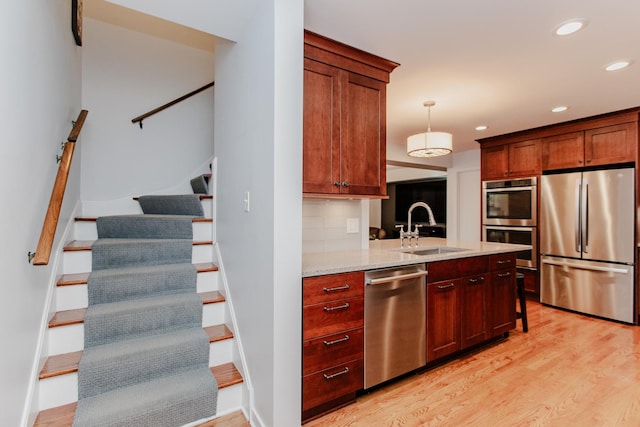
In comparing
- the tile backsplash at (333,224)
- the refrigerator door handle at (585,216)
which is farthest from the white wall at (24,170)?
the refrigerator door handle at (585,216)

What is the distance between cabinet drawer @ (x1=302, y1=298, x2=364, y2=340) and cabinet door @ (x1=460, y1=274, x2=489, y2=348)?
112 cm

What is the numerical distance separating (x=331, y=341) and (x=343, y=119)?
4.91ft

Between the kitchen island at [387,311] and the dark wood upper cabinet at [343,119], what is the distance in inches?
22.2

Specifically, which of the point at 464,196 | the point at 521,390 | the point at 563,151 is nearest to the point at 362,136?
the point at 521,390

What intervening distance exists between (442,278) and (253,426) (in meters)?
1.64

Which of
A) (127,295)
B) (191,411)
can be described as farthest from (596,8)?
(127,295)

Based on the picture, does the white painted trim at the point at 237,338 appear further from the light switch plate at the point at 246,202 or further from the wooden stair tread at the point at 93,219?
the light switch plate at the point at 246,202

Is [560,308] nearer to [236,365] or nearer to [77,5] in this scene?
[236,365]

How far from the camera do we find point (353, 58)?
7.65 ft

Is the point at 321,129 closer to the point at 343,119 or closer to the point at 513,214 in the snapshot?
the point at 343,119

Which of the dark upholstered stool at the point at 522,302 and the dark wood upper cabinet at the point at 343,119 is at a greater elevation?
the dark wood upper cabinet at the point at 343,119

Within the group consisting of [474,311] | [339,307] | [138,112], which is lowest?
[474,311]

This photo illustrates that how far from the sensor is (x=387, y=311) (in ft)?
6.93

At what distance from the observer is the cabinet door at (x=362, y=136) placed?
7.45 feet
